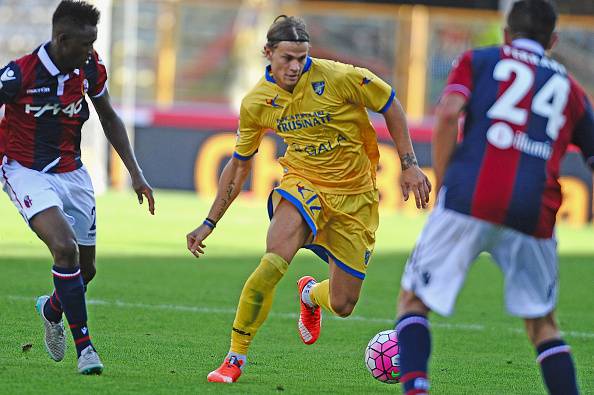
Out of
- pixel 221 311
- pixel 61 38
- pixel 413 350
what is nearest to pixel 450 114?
pixel 413 350

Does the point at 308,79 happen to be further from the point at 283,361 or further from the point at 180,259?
the point at 180,259

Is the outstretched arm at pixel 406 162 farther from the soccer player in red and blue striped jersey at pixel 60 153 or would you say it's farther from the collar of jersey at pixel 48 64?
the collar of jersey at pixel 48 64

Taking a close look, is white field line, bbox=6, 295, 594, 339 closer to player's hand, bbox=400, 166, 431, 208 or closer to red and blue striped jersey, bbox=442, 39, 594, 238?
player's hand, bbox=400, 166, 431, 208

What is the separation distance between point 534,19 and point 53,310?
3299mm

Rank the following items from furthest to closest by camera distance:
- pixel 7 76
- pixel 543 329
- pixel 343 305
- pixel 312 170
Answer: pixel 343 305
pixel 312 170
pixel 7 76
pixel 543 329

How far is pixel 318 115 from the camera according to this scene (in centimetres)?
710

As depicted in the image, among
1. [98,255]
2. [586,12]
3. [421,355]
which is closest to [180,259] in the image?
[98,255]

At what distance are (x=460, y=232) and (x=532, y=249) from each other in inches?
12.5

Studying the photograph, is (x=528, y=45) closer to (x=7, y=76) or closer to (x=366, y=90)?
(x=366, y=90)

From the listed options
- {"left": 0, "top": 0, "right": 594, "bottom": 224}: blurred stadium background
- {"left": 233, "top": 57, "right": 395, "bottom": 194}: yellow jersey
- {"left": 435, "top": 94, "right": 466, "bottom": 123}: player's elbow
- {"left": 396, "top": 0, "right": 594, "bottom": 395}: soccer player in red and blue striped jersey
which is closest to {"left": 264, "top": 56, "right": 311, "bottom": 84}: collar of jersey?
{"left": 233, "top": 57, "right": 395, "bottom": 194}: yellow jersey

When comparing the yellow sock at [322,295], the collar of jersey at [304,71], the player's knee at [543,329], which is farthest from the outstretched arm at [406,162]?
the player's knee at [543,329]

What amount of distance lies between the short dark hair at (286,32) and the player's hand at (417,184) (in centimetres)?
95

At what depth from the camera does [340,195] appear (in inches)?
289

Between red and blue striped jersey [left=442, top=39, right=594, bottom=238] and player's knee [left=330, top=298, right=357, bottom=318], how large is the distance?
2.60m
